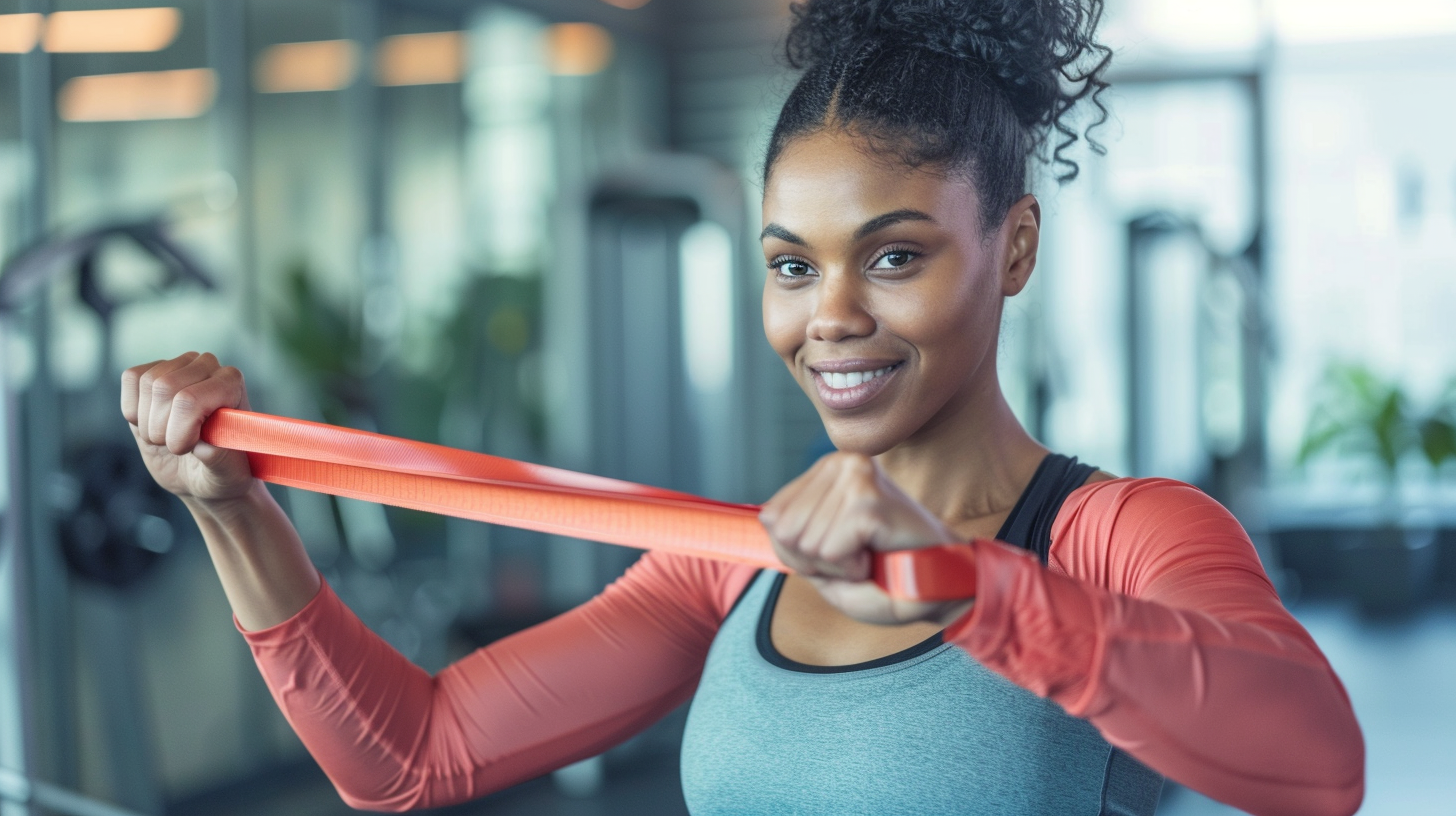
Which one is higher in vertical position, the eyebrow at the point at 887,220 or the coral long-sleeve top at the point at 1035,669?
the eyebrow at the point at 887,220

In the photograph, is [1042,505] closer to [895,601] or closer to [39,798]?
[895,601]

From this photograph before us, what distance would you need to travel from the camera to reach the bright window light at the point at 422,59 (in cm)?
552

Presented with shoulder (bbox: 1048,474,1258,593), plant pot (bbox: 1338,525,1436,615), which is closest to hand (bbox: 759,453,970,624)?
shoulder (bbox: 1048,474,1258,593)

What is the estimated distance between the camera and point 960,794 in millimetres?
1075

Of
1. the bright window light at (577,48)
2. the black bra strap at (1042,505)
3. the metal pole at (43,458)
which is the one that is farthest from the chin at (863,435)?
the bright window light at (577,48)

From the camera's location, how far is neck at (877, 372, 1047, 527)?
1275mm

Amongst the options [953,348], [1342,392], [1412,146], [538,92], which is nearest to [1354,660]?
[1342,392]

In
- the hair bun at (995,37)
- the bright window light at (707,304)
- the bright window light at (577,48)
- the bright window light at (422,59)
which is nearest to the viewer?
the hair bun at (995,37)

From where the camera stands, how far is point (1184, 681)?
0.82 m

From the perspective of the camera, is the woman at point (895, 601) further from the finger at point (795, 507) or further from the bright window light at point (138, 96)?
the bright window light at point (138, 96)

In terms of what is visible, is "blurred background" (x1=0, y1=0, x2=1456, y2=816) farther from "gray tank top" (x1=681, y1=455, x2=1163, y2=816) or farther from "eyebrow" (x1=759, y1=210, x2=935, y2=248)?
"gray tank top" (x1=681, y1=455, x2=1163, y2=816)

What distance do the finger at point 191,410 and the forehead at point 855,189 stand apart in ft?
1.87

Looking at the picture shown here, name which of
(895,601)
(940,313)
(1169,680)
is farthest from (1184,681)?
(940,313)

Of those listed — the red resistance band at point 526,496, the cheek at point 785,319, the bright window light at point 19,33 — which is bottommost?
the red resistance band at point 526,496
